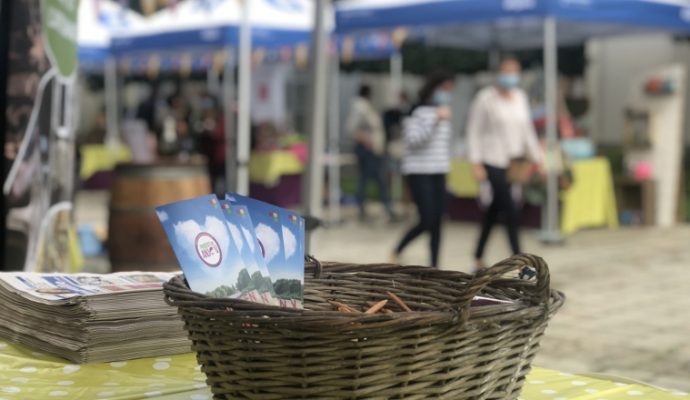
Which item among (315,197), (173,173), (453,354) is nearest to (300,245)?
(453,354)

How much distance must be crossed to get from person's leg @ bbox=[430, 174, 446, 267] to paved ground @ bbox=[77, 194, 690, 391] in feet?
2.74

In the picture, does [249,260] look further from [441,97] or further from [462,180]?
[462,180]

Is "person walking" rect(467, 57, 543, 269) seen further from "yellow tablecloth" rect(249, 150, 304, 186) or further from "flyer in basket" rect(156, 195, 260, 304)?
"flyer in basket" rect(156, 195, 260, 304)

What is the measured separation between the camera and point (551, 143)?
33.5ft

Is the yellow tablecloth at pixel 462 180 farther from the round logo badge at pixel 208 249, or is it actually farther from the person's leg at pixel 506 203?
the round logo badge at pixel 208 249

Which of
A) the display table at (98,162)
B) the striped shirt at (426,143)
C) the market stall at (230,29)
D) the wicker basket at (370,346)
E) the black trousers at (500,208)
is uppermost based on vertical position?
the market stall at (230,29)

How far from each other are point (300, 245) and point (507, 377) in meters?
0.33

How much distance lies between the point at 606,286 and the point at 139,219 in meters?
3.54

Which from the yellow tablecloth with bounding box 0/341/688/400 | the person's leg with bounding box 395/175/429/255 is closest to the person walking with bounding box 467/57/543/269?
the person's leg with bounding box 395/175/429/255

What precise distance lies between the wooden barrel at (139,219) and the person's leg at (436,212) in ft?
7.39

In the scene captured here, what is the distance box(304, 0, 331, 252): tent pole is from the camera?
12.4ft

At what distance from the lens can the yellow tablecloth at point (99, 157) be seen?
18.7m

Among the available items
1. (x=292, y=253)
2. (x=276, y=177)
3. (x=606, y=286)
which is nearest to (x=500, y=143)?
(x=606, y=286)

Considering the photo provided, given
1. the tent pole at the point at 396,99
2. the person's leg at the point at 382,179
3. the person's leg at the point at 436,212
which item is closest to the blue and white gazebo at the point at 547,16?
the person's leg at the point at 436,212
